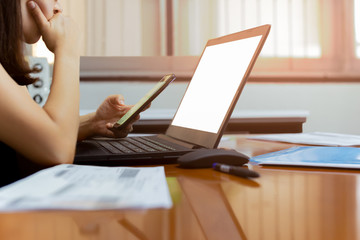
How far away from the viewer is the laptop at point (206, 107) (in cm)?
75

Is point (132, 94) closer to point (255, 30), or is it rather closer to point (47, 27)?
point (47, 27)

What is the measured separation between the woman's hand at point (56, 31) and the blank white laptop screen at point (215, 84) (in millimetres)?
313

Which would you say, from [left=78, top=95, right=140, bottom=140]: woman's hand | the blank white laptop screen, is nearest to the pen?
the blank white laptop screen

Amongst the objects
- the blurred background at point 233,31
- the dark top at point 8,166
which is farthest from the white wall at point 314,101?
the dark top at point 8,166

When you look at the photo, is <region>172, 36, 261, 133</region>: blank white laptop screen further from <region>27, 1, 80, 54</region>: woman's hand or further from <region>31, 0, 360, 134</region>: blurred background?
<region>31, 0, 360, 134</region>: blurred background

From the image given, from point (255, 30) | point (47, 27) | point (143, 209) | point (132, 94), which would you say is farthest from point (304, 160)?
point (132, 94)

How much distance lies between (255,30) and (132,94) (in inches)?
57.2

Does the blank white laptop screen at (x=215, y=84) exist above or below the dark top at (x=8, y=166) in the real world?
above

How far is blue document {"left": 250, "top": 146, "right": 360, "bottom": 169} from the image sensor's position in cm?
69

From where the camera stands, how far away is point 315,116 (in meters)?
2.29

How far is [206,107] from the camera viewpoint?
0.91 m

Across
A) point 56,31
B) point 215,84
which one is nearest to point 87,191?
point 215,84

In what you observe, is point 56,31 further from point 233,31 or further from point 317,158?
point 233,31

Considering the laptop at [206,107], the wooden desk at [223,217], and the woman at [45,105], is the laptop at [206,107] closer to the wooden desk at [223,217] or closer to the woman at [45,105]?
the woman at [45,105]
